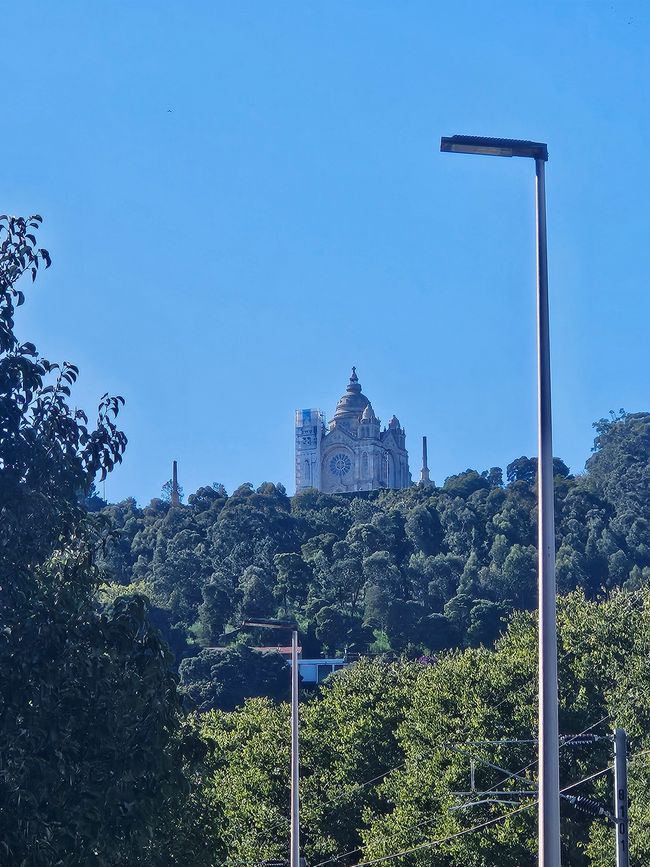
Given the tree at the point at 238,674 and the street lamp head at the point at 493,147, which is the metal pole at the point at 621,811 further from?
the tree at the point at 238,674

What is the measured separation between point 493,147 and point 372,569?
149309mm

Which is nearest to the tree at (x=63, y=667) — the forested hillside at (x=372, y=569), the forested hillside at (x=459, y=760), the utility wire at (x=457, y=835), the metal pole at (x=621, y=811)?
the metal pole at (x=621, y=811)

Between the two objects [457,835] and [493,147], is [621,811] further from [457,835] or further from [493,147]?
[457,835]

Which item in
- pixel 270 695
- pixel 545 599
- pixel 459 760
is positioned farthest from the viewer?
pixel 270 695

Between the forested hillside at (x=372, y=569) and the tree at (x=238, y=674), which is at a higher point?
the forested hillside at (x=372, y=569)

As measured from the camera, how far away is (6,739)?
15.1m

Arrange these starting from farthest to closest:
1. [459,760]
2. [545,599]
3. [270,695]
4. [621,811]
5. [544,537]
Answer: [270,695]
[459,760]
[621,811]
[544,537]
[545,599]

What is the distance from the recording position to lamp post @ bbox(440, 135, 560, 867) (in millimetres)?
12602

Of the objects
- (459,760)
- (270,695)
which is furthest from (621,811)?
(270,695)

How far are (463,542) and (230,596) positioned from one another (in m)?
31.2

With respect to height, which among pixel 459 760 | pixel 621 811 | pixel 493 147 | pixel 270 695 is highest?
→ pixel 493 147

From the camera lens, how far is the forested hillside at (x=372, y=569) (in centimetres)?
14300

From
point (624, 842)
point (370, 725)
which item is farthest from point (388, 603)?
point (624, 842)

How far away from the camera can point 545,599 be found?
13.0 meters
